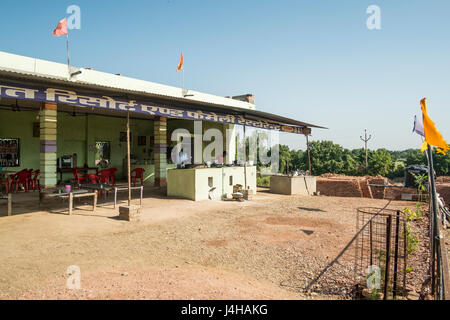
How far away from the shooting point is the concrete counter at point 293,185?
47.2ft

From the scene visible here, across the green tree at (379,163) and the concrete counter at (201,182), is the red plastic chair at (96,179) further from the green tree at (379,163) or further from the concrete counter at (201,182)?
the green tree at (379,163)

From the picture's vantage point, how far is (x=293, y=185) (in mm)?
14375

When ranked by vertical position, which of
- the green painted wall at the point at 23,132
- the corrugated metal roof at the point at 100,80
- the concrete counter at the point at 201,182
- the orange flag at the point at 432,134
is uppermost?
the corrugated metal roof at the point at 100,80

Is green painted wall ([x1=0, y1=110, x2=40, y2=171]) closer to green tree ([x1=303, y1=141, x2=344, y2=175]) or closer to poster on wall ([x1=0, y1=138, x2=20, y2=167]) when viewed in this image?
poster on wall ([x1=0, y1=138, x2=20, y2=167])

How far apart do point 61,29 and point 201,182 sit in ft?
21.7

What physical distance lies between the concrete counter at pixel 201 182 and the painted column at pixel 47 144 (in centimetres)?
417

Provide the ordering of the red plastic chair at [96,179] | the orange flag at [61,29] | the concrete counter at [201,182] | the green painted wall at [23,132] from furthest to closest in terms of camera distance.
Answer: the green painted wall at [23,132] → the red plastic chair at [96,179] → the concrete counter at [201,182] → the orange flag at [61,29]

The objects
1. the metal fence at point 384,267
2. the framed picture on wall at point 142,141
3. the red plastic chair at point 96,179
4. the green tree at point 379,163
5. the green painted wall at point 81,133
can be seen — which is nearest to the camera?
the metal fence at point 384,267

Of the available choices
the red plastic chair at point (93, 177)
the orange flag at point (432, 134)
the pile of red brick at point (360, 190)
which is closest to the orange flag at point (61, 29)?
the red plastic chair at point (93, 177)

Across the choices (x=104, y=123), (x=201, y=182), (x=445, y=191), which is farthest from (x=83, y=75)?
(x=445, y=191)

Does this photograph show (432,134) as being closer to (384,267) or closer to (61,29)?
(384,267)

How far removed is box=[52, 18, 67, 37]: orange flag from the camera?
878 cm


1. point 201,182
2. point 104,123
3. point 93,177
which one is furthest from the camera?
point 104,123

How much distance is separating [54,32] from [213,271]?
8.55 m
